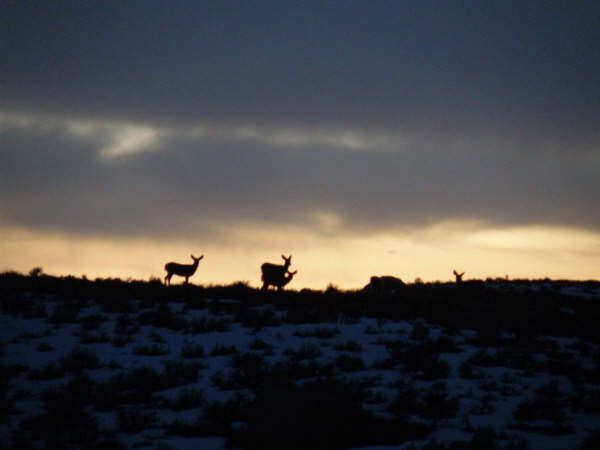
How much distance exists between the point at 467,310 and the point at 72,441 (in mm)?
12942

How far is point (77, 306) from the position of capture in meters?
17.7

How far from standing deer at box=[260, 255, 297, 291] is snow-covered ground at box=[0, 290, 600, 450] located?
8427mm

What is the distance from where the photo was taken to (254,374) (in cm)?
1104

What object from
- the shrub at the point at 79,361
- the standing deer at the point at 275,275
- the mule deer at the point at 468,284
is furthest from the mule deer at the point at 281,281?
the shrub at the point at 79,361

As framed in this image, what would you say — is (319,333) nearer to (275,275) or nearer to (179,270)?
(275,275)

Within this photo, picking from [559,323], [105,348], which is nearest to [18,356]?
[105,348]

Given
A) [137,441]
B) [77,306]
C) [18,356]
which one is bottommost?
[137,441]

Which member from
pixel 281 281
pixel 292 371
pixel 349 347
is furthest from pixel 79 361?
pixel 281 281

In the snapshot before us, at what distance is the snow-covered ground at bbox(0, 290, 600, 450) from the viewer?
8.55 m

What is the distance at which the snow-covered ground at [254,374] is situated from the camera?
8.55 metres

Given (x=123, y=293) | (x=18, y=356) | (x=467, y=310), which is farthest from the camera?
(x=123, y=293)

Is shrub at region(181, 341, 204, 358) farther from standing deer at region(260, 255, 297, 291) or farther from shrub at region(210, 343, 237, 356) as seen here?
standing deer at region(260, 255, 297, 291)

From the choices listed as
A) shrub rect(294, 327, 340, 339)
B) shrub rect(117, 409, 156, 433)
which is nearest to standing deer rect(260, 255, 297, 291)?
shrub rect(294, 327, 340, 339)

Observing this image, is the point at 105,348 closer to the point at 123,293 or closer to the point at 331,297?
the point at 123,293
